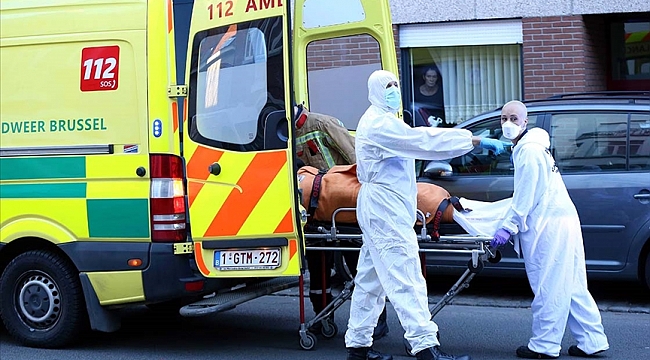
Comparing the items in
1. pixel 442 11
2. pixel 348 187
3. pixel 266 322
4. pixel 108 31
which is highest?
pixel 442 11

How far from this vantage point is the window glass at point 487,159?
28.3 ft

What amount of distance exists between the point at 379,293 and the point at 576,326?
1344 millimetres

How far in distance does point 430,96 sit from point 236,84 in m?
6.16

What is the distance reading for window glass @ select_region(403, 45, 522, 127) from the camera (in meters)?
12.1

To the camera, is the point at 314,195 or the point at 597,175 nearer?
the point at 314,195

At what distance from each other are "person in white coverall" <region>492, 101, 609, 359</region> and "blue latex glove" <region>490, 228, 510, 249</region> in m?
0.04

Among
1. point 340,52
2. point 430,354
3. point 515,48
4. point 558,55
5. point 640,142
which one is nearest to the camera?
point 430,354

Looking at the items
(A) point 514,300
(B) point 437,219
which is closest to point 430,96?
(A) point 514,300

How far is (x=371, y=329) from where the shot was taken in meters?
6.46

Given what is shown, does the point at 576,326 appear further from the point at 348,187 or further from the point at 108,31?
the point at 108,31

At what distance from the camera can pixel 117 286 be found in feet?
22.0

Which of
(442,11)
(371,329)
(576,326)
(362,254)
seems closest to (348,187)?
(362,254)

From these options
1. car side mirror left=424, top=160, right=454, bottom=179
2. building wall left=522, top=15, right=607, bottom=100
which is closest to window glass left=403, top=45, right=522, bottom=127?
building wall left=522, top=15, right=607, bottom=100

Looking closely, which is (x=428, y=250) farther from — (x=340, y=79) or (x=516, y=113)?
(x=340, y=79)
